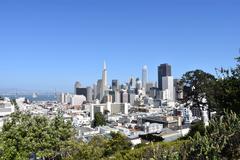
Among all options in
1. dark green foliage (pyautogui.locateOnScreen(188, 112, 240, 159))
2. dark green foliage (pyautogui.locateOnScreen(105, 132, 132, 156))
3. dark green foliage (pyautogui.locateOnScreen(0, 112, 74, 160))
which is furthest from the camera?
dark green foliage (pyautogui.locateOnScreen(105, 132, 132, 156))

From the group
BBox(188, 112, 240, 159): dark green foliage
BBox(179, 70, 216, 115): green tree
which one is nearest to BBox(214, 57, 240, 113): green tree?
BBox(188, 112, 240, 159): dark green foliage

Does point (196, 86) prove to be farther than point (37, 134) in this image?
Yes

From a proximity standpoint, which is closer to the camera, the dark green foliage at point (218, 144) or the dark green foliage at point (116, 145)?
the dark green foliage at point (218, 144)

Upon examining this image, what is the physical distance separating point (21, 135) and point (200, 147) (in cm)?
1045

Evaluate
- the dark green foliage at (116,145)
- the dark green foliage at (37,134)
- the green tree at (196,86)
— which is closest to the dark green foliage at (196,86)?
the green tree at (196,86)

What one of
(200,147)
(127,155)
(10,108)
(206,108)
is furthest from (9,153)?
(10,108)

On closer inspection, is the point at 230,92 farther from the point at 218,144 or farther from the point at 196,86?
the point at 196,86

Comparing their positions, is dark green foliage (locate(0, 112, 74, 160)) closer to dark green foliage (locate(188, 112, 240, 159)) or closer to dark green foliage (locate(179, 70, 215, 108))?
dark green foliage (locate(188, 112, 240, 159))

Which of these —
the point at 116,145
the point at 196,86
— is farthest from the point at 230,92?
the point at 196,86

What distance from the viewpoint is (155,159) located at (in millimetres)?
7301

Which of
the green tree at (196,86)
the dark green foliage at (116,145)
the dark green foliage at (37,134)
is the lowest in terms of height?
the dark green foliage at (116,145)

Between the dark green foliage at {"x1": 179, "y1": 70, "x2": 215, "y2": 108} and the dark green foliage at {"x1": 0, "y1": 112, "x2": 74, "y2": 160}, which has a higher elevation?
the dark green foliage at {"x1": 179, "y1": 70, "x2": 215, "y2": 108}

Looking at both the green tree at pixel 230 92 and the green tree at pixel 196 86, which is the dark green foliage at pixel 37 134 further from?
the green tree at pixel 196 86

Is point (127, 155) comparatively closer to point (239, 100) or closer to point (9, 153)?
point (9, 153)
